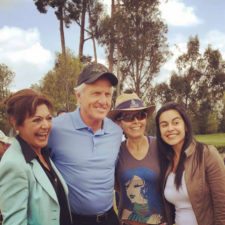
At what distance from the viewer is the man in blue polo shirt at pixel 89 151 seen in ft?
11.5

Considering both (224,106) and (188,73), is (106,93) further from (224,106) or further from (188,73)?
(224,106)

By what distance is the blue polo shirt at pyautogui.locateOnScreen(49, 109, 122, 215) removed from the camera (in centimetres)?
348

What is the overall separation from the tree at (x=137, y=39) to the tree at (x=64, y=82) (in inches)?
118

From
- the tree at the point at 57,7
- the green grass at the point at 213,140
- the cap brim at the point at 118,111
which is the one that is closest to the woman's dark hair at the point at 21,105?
the cap brim at the point at 118,111

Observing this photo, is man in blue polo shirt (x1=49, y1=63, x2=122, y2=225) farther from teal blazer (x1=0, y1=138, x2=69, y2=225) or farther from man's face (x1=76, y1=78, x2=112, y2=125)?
teal blazer (x1=0, y1=138, x2=69, y2=225)

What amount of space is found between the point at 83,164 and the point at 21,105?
0.78 metres

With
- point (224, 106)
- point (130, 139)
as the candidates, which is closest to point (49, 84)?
point (224, 106)

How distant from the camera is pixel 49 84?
2967cm

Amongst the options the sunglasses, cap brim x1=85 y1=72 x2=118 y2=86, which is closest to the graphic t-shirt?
the sunglasses

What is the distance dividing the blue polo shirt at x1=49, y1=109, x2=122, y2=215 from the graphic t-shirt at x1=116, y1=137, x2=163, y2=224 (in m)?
0.29

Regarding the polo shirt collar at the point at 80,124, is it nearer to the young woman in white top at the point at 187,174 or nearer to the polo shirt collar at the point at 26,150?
the young woman in white top at the point at 187,174

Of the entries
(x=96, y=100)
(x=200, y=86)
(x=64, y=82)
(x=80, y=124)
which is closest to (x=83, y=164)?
(x=80, y=124)

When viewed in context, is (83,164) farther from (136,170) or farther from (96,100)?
(136,170)

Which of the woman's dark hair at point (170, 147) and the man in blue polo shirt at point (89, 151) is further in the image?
the woman's dark hair at point (170, 147)
